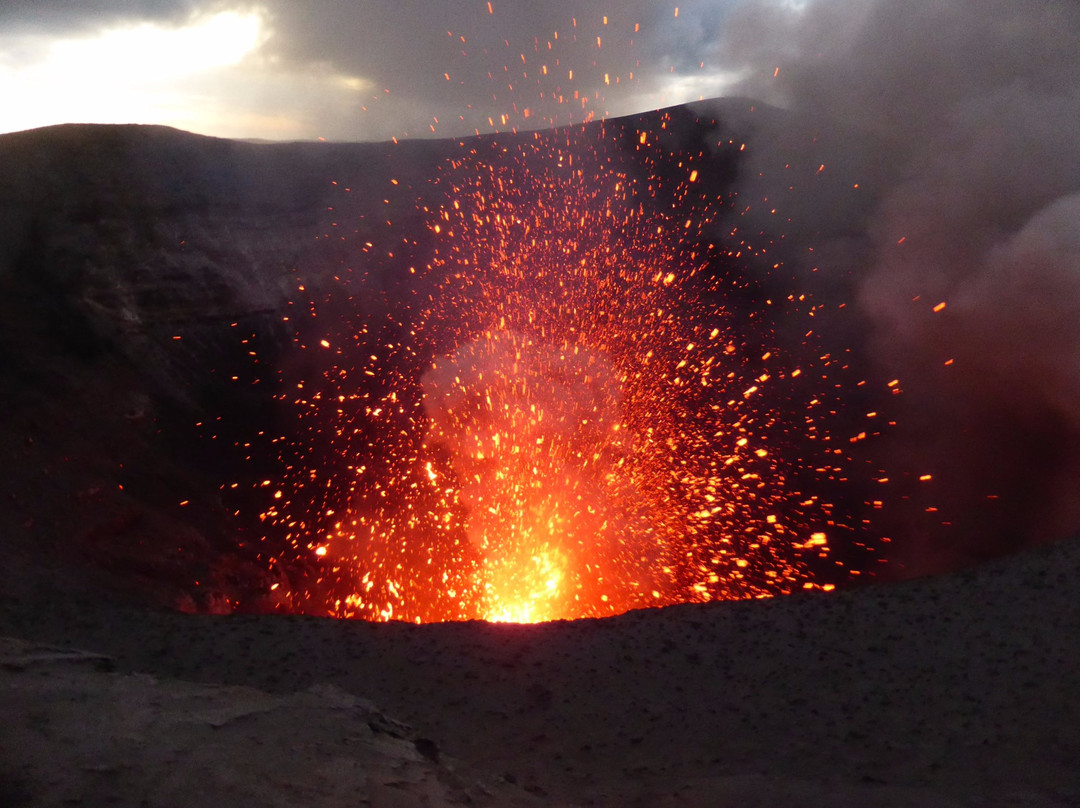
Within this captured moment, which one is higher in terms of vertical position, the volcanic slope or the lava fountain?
the lava fountain

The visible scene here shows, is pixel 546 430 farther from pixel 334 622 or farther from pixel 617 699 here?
pixel 617 699

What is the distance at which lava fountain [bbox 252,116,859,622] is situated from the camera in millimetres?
7961

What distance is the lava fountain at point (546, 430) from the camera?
7961 millimetres

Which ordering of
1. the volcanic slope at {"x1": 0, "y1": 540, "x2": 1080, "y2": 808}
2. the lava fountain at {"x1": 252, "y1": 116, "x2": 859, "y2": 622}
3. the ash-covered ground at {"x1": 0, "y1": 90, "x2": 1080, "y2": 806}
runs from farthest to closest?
1. the lava fountain at {"x1": 252, "y1": 116, "x2": 859, "y2": 622}
2. the ash-covered ground at {"x1": 0, "y1": 90, "x2": 1080, "y2": 806}
3. the volcanic slope at {"x1": 0, "y1": 540, "x2": 1080, "y2": 808}

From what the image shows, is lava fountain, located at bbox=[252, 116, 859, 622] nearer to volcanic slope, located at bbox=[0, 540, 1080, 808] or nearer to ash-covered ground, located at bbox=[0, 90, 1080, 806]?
ash-covered ground, located at bbox=[0, 90, 1080, 806]

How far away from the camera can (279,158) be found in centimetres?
1063

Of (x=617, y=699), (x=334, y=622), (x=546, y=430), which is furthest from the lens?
(x=546, y=430)

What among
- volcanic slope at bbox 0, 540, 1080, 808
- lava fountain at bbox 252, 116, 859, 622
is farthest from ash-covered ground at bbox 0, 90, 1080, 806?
lava fountain at bbox 252, 116, 859, 622

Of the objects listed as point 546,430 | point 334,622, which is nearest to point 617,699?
point 334,622

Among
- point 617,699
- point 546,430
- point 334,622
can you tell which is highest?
point 546,430

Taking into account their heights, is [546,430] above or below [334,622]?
above

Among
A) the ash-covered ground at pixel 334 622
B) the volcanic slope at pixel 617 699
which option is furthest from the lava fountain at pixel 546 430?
the volcanic slope at pixel 617 699

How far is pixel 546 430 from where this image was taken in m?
9.59

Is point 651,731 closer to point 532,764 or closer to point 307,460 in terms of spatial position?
point 532,764
